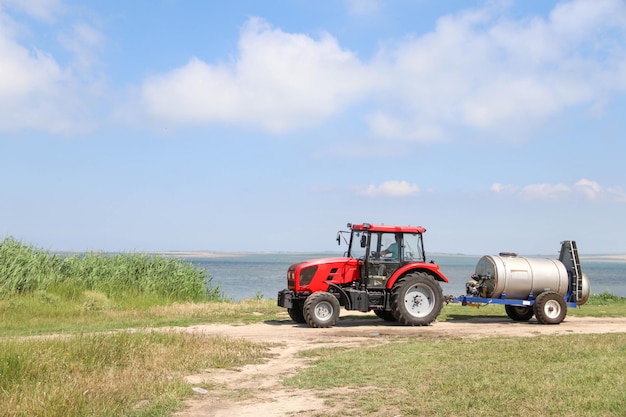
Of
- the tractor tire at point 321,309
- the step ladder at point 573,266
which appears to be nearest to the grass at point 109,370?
the tractor tire at point 321,309

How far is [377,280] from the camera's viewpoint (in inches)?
683

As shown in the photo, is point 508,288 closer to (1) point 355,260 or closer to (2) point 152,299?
(1) point 355,260

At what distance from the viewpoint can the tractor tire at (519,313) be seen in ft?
62.6

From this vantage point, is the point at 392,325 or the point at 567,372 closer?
the point at 567,372

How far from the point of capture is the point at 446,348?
1289 cm

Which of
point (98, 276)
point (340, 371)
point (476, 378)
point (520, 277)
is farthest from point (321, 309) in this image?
point (98, 276)

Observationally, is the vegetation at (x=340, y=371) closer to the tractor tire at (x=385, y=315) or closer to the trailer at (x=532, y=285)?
the trailer at (x=532, y=285)

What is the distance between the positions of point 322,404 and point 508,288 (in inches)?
425

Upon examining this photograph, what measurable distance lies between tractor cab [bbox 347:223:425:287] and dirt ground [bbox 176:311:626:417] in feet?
4.59

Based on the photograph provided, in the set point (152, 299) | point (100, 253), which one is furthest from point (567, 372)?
point (100, 253)

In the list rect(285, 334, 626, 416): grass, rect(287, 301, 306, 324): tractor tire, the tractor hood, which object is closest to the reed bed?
rect(287, 301, 306, 324): tractor tire

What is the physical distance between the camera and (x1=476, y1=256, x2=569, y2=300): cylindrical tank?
58.9ft

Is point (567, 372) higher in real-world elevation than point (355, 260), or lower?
lower

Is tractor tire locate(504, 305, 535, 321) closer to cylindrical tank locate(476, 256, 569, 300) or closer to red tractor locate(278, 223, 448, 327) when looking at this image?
cylindrical tank locate(476, 256, 569, 300)
